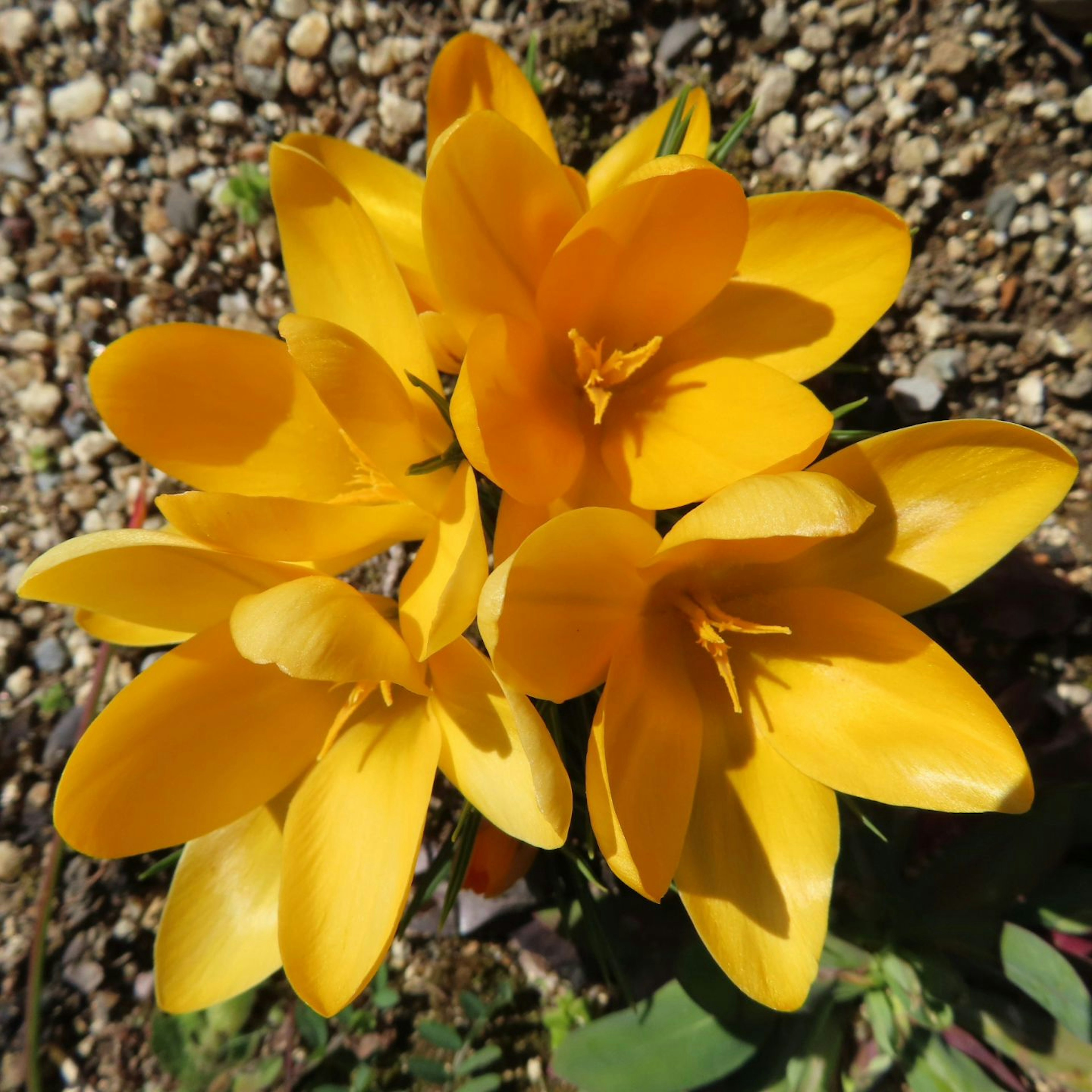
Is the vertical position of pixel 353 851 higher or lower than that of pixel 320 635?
lower

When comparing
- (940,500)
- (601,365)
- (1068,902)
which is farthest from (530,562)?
(1068,902)

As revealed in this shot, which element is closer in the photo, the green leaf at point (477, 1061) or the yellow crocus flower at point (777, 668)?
the yellow crocus flower at point (777, 668)

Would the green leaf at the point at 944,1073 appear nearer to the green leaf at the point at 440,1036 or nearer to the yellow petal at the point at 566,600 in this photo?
the green leaf at the point at 440,1036

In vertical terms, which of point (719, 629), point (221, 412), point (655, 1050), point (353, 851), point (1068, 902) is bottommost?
point (655, 1050)

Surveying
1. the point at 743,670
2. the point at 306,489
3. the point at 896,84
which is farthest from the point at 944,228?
the point at 306,489

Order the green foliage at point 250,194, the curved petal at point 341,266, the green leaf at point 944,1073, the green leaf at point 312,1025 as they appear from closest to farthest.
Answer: the curved petal at point 341,266 < the green leaf at point 944,1073 < the green leaf at point 312,1025 < the green foliage at point 250,194

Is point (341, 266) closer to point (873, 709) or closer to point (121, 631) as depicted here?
point (121, 631)

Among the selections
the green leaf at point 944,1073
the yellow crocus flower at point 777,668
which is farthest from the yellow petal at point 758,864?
the green leaf at point 944,1073

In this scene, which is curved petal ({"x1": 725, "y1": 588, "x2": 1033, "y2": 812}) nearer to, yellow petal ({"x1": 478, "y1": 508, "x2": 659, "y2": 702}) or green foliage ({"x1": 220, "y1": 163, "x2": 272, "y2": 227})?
yellow petal ({"x1": 478, "y1": 508, "x2": 659, "y2": 702})
